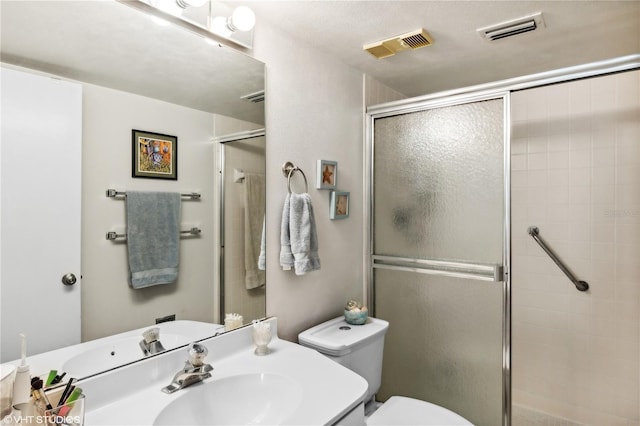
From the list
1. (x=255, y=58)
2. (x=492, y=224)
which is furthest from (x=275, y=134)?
(x=492, y=224)

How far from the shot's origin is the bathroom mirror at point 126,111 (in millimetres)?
1023

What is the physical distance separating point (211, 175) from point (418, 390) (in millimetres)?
1610

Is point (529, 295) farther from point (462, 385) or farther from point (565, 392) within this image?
point (462, 385)

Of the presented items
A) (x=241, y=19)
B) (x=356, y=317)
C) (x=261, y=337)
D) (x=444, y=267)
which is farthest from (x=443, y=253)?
(x=241, y=19)

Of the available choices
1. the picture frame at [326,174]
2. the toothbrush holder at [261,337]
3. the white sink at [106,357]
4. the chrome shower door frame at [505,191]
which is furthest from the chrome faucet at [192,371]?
the chrome shower door frame at [505,191]

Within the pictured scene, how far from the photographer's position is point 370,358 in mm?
1803

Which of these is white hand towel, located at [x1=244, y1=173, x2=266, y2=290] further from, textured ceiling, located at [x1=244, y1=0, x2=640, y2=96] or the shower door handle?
the shower door handle

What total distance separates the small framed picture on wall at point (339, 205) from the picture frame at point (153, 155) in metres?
0.90

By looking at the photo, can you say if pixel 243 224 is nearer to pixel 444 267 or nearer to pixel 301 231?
pixel 301 231

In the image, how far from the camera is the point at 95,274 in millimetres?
1102

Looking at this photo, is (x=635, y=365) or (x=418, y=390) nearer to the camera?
(x=418, y=390)

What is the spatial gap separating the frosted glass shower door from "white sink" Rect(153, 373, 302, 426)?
1.06 meters

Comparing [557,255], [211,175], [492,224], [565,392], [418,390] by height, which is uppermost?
[211,175]

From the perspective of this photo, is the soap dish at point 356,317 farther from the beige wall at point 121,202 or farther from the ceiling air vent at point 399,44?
the ceiling air vent at point 399,44
